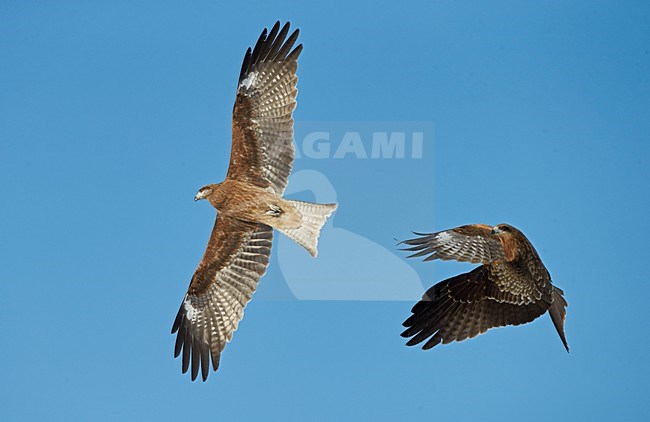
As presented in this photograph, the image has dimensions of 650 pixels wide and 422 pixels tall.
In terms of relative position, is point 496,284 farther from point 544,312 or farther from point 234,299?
point 234,299

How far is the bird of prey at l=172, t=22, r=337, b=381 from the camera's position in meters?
6.84

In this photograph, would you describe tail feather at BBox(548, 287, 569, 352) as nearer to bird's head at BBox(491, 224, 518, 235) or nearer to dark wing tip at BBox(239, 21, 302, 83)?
bird's head at BBox(491, 224, 518, 235)

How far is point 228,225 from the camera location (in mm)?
7160

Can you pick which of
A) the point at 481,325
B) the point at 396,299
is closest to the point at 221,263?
the point at 396,299

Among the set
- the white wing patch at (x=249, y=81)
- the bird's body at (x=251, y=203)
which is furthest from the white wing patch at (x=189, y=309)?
the white wing patch at (x=249, y=81)

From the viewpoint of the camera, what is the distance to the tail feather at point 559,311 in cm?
621

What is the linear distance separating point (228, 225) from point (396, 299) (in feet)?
5.38

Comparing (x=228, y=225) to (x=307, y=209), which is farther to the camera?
(x=228, y=225)

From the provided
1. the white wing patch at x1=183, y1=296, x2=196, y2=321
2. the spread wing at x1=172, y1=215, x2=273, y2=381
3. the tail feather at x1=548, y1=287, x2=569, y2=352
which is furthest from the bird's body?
the tail feather at x1=548, y1=287, x2=569, y2=352

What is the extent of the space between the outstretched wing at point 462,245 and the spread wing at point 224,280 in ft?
6.50

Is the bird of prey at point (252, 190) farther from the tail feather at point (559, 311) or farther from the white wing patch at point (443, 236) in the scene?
the tail feather at point (559, 311)

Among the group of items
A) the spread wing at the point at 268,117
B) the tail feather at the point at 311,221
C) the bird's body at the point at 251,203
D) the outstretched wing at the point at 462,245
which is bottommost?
the outstretched wing at the point at 462,245

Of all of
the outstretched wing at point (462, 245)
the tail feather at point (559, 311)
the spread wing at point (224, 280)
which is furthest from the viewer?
the spread wing at point (224, 280)

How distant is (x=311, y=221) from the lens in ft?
21.9
